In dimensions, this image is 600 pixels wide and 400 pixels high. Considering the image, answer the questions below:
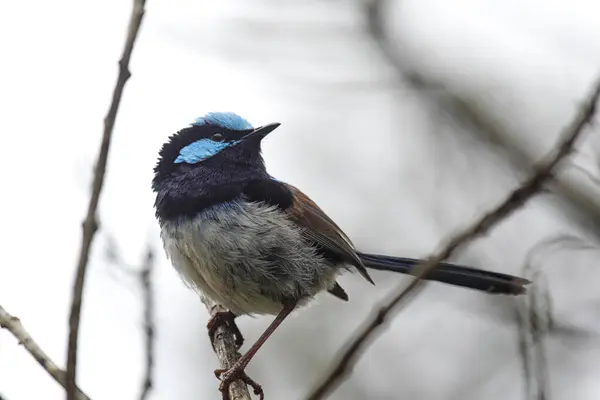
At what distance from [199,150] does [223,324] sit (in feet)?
3.56

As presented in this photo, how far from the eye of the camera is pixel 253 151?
4969mm

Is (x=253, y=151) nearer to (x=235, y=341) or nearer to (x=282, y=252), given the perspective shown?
(x=282, y=252)

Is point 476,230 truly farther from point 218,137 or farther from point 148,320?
point 218,137

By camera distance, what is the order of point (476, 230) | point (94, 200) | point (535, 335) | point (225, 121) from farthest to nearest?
point (225, 121) < point (535, 335) < point (94, 200) < point (476, 230)

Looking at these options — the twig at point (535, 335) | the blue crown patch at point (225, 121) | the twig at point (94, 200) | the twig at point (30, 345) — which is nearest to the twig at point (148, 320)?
the twig at point (30, 345)

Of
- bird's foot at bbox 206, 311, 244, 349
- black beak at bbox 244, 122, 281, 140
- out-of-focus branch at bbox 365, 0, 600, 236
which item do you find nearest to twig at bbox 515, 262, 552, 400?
out-of-focus branch at bbox 365, 0, 600, 236

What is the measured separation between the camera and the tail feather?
4054mm

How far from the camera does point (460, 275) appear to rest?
4.67 meters

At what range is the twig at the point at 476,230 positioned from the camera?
1.49 metres

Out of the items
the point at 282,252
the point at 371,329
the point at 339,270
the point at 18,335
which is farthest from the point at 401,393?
the point at 371,329

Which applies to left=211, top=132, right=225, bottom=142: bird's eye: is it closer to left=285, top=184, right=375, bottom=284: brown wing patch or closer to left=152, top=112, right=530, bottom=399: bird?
left=152, top=112, right=530, bottom=399: bird

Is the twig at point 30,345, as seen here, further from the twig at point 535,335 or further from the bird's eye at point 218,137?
the bird's eye at point 218,137

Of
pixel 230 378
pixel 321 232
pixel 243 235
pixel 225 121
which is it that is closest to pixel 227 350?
pixel 230 378

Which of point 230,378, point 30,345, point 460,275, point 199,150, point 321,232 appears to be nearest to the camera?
point 30,345
